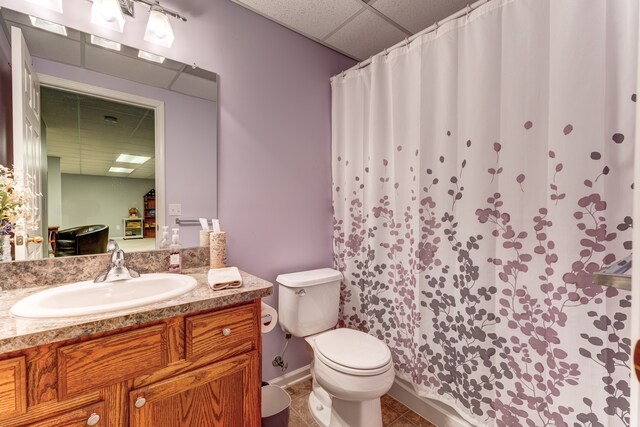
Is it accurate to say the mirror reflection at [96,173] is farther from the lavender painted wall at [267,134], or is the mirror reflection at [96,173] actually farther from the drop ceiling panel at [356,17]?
the drop ceiling panel at [356,17]

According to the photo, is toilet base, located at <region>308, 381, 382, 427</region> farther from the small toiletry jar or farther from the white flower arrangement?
the white flower arrangement

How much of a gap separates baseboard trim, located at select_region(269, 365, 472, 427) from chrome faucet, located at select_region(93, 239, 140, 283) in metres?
1.18

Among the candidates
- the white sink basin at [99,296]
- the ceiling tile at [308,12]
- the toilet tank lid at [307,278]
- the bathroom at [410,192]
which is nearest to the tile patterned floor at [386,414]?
the bathroom at [410,192]

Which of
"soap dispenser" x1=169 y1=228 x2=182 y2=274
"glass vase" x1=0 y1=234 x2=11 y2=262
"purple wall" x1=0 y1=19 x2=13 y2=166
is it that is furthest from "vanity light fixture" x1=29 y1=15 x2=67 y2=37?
"soap dispenser" x1=169 y1=228 x2=182 y2=274

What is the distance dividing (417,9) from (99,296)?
2177mm

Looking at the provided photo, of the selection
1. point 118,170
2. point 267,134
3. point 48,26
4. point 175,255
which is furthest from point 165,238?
point 48,26

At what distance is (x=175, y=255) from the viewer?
1433mm

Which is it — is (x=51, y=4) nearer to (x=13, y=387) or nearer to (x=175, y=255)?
(x=175, y=255)

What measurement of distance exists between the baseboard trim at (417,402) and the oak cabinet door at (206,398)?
32.8 inches

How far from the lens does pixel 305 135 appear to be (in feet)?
6.77

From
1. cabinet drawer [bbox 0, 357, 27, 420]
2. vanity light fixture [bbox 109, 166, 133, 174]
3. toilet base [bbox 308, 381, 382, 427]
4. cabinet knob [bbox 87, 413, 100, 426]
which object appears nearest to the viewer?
cabinet drawer [bbox 0, 357, 27, 420]

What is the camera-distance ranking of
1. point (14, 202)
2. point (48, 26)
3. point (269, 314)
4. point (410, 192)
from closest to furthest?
1. point (14, 202)
2. point (48, 26)
3. point (269, 314)
4. point (410, 192)

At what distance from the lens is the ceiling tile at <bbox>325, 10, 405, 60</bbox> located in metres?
1.86

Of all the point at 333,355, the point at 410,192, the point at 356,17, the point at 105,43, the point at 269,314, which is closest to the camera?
the point at 105,43
